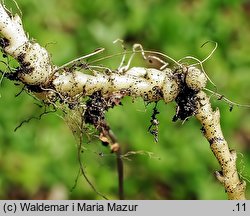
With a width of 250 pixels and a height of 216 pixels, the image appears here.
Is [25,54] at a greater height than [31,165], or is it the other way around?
[31,165]

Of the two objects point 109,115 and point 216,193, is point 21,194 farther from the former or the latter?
point 216,193

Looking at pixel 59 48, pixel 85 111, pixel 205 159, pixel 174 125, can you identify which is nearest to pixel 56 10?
pixel 59 48

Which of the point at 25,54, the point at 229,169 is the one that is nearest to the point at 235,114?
the point at 229,169

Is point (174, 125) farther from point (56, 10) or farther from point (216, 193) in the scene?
point (56, 10)

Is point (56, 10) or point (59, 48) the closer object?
point (59, 48)
